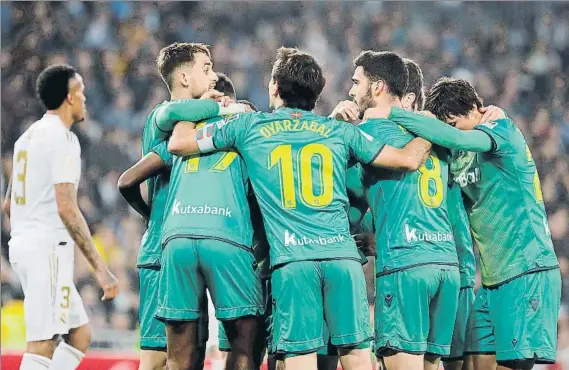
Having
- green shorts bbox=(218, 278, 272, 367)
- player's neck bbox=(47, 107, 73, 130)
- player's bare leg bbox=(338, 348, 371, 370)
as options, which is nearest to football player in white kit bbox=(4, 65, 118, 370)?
player's neck bbox=(47, 107, 73, 130)

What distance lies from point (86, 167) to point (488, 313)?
26.3ft

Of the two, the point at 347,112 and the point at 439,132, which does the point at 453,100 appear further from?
the point at 347,112

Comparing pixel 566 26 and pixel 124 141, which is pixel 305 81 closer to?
pixel 124 141

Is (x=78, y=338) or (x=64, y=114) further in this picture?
(x=64, y=114)


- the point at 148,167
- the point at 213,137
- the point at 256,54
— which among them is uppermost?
the point at 256,54

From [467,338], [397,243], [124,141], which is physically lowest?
[467,338]

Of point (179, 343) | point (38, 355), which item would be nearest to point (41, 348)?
point (38, 355)

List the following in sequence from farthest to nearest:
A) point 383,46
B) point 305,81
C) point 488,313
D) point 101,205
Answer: point 383,46, point 101,205, point 488,313, point 305,81

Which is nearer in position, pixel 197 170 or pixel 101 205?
pixel 197 170

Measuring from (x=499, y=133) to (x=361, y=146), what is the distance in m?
0.92

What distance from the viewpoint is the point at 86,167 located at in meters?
12.5

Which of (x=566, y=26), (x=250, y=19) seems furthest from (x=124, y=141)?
(x=566, y=26)

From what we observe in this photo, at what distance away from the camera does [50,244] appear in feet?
21.1

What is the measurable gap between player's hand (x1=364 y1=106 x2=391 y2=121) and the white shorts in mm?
2484
